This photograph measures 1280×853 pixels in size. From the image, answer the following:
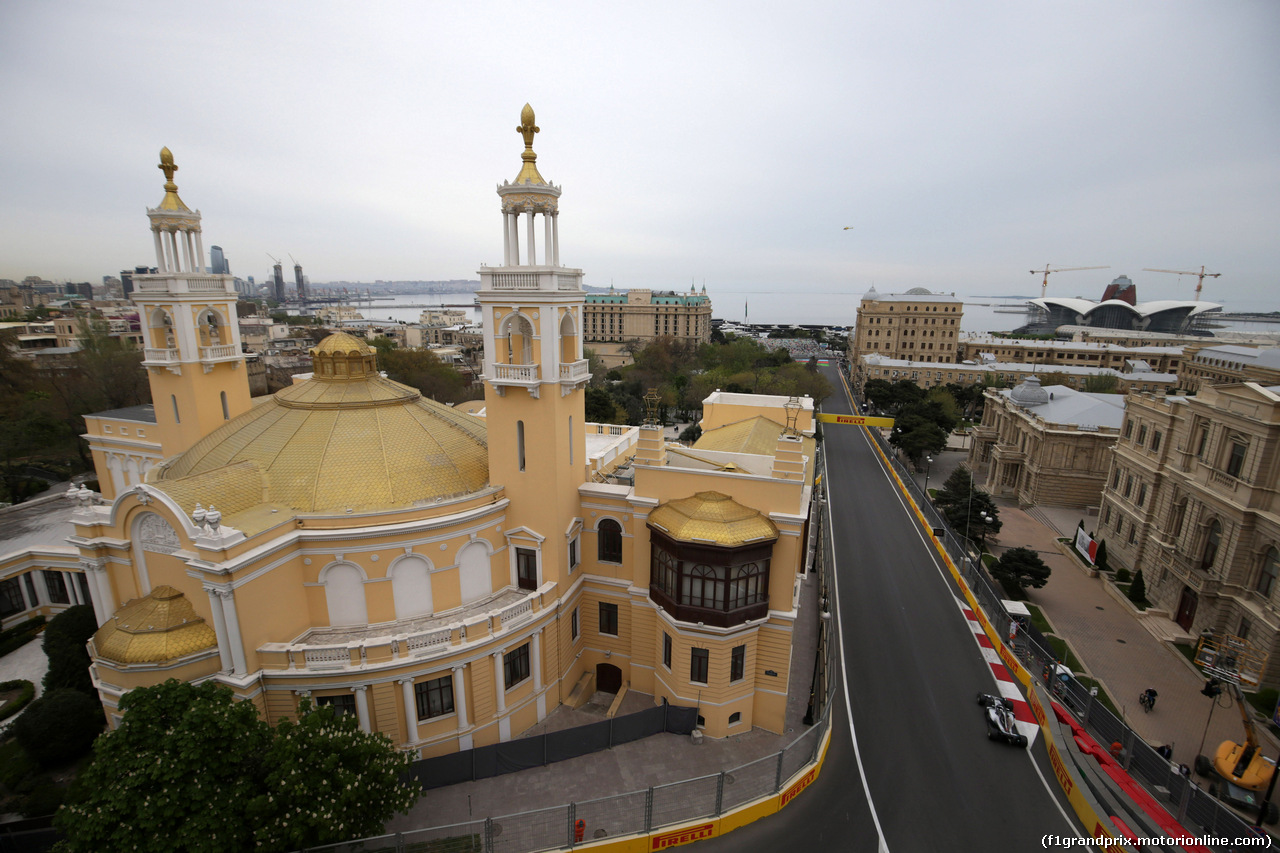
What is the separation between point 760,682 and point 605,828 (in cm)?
811

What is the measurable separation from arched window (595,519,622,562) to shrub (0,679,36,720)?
24487 mm

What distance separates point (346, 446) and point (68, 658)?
46.5 feet

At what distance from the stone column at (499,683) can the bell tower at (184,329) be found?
18.1m

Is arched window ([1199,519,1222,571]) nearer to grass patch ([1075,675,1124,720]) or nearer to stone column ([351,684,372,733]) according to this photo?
grass patch ([1075,675,1124,720])

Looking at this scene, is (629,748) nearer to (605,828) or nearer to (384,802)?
(605,828)

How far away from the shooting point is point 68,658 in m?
22.4

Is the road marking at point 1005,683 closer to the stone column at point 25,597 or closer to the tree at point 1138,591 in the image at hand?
the tree at point 1138,591

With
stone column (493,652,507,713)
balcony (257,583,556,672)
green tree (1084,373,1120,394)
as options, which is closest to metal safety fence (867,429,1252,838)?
balcony (257,583,556,672)

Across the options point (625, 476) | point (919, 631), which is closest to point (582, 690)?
point (625, 476)

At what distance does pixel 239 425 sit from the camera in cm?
2378

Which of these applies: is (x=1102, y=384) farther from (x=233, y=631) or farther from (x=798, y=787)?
(x=233, y=631)

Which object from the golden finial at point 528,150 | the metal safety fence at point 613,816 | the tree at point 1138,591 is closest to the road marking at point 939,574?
the metal safety fence at point 613,816

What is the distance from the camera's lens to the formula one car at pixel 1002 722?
22.5 metres

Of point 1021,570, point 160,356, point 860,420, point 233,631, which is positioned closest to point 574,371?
point 233,631
